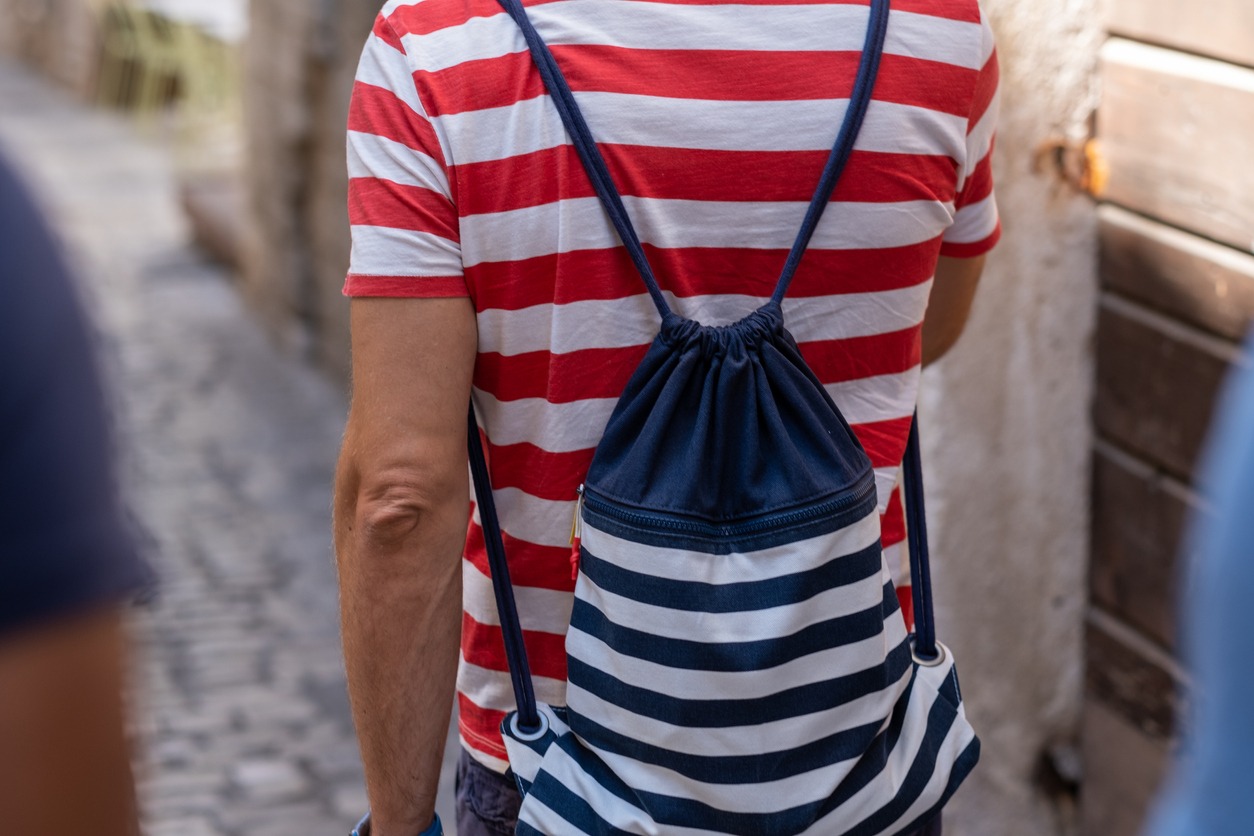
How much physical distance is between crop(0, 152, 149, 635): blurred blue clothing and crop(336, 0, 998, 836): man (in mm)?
470

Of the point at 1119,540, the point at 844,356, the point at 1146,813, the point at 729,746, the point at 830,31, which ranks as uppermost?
the point at 830,31

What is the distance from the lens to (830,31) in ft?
4.51

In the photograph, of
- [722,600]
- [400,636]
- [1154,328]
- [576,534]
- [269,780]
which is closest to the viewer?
[722,600]

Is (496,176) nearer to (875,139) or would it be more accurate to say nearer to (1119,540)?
(875,139)

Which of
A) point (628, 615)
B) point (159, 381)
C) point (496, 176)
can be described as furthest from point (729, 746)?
point (159, 381)

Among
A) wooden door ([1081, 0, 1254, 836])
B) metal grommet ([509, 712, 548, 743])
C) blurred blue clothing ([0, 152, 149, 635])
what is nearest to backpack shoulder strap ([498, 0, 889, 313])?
metal grommet ([509, 712, 548, 743])

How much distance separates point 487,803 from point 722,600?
0.45 metres

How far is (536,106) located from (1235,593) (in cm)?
84

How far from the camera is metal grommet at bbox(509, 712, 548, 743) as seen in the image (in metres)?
1.40

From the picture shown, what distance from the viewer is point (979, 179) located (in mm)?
1621

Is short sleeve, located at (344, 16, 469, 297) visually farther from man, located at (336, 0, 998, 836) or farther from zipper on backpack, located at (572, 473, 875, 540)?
zipper on backpack, located at (572, 473, 875, 540)

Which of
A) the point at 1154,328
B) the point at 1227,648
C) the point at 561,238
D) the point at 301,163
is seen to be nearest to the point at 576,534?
the point at 561,238

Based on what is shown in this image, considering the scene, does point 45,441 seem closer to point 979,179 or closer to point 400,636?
point 400,636

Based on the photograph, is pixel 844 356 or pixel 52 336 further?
pixel 844 356
